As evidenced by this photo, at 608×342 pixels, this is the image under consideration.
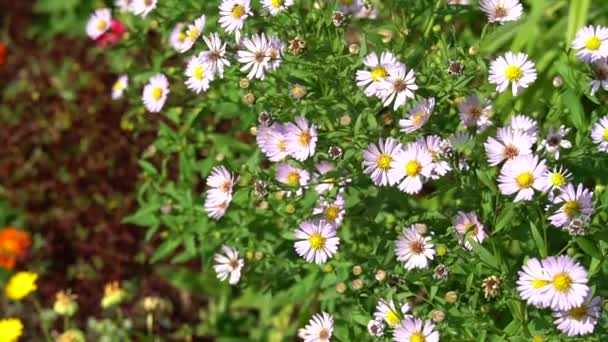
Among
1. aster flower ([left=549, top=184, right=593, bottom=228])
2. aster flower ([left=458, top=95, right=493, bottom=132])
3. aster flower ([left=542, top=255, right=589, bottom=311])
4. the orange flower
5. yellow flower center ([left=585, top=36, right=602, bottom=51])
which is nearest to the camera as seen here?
aster flower ([left=542, top=255, right=589, bottom=311])

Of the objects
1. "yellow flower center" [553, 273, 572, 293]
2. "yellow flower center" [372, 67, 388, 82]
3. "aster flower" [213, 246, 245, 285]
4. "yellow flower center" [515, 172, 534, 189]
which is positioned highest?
"yellow flower center" [372, 67, 388, 82]

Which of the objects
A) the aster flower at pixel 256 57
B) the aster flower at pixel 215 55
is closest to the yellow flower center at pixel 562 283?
the aster flower at pixel 256 57

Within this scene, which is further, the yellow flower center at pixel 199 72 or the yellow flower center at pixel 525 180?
the yellow flower center at pixel 199 72

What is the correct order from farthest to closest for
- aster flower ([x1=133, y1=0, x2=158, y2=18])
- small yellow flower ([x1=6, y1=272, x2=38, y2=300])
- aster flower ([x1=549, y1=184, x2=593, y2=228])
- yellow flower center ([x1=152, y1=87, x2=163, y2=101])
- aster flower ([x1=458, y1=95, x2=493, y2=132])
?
small yellow flower ([x1=6, y1=272, x2=38, y2=300]) → yellow flower center ([x1=152, y1=87, x2=163, y2=101]) → aster flower ([x1=133, y1=0, x2=158, y2=18]) → aster flower ([x1=458, y1=95, x2=493, y2=132]) → aster flower ([x1=549, y1=184, x2=593, y2=228])

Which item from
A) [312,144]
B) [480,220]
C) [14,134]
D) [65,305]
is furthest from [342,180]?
[14,134]

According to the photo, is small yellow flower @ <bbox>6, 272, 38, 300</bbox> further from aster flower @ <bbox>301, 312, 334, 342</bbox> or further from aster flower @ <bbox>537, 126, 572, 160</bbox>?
aster flower @ <bbox>537, 126, 572, 160</bbox>

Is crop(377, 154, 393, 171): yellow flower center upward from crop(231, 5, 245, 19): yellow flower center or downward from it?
downward

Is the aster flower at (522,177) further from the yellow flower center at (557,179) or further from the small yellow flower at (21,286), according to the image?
the small yellow flower at (21,286)

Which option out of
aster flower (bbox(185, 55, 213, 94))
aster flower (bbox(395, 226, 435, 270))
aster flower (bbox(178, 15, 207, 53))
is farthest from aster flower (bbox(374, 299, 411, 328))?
aster flower (bbox(178, 15, 207, 53))

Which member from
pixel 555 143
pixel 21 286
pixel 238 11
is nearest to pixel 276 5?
pixel 238 11
